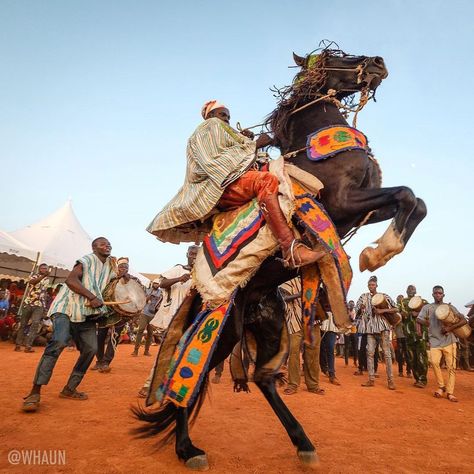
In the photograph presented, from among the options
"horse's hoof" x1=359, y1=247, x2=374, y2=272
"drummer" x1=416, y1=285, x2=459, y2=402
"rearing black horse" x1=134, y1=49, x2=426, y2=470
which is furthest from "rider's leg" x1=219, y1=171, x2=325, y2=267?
"drummer" x1=416, y1=285, x2=459, y2=402

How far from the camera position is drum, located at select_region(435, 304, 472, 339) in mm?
8191

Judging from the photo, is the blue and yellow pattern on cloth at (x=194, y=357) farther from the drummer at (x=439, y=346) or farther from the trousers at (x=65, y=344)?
the drummer at (x=439, y=346)

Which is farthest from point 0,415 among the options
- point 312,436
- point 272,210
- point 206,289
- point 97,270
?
point 272,210

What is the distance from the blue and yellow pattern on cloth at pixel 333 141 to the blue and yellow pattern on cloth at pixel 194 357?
148cm

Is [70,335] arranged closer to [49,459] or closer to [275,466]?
[49,459]

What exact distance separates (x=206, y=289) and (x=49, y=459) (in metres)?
1.73

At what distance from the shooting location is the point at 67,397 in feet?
16.8

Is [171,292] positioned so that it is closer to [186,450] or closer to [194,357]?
[186,450]

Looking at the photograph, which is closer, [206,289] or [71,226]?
[206,289]

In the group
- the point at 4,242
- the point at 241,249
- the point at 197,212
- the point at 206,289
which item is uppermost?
the point at 4,242

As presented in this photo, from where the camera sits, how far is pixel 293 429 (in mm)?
3020

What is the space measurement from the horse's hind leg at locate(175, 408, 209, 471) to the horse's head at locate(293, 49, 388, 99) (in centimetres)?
314

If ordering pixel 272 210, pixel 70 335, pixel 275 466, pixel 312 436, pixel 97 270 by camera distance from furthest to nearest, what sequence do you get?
pixel 97 270 < pixel 70 335 < pixel 312 436 < pixel 275 466 < pixel 272 210

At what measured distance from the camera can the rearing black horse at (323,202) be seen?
2.89 metres
